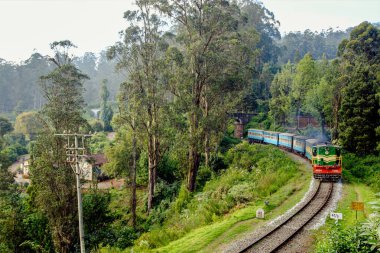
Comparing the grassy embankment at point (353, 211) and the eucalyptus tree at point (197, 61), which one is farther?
the eucalyptus tree at point (197, 61)

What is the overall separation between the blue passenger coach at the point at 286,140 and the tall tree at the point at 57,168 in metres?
22.4

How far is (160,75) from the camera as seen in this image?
29031mm

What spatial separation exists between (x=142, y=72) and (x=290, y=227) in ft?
59.7

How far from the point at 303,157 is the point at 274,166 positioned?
795 cm

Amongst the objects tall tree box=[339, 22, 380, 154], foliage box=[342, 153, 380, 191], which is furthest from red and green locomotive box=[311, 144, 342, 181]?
tall tree box=[339, 22, 380, 154]

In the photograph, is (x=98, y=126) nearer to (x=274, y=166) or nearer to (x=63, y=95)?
(x=63, y=95)

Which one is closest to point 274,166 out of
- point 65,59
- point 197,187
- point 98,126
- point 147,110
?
point 197,187

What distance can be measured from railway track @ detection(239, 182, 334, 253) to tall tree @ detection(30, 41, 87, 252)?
14.9 metres

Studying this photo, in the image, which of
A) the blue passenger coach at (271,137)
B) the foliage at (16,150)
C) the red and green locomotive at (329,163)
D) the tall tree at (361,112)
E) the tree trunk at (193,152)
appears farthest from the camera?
the foliage at (16,150)

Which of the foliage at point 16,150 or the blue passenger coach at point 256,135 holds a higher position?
the blue passenger coach at point 256,135

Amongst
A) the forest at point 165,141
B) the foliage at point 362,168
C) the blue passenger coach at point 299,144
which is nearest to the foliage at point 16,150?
the forest at point 165,141

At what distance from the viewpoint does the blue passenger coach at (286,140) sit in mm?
37888

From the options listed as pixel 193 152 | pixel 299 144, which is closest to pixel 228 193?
pixel 193 152

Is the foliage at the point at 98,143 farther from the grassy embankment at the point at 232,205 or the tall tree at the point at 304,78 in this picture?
the grassy embankment at the point at 232,205
